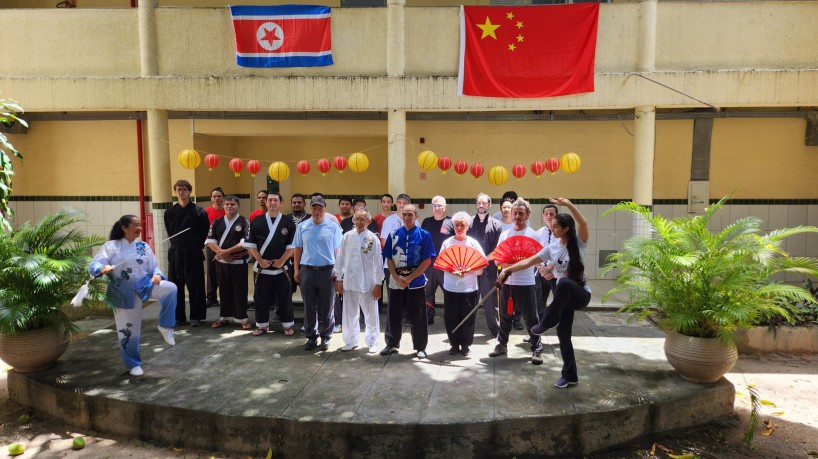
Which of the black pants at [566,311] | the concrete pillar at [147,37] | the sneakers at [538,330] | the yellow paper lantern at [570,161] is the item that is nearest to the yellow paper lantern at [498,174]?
the yellow paper lantern at [570,161]

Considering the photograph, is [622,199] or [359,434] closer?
[359,434]

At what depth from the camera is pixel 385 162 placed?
12633 millimetres

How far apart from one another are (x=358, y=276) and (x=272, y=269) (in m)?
1.32

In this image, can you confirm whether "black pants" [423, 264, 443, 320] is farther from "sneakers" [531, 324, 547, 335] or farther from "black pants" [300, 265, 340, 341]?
"sneakers" [531, 324, 547, 335]

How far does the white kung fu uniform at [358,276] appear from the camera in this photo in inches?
271

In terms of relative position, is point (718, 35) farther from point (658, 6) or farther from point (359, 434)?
point (359, 434)

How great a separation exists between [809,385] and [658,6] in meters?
5.74

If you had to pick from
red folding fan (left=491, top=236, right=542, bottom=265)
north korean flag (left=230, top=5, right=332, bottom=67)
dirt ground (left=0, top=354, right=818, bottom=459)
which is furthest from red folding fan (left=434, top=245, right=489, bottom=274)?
north korean flag (left=230, top=5, right=332, bottom=67)

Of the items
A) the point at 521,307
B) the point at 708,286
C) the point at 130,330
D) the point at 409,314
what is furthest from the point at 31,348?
the point at 708,286

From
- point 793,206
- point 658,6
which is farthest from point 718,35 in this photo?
point 793,206

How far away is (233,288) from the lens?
25.8ft

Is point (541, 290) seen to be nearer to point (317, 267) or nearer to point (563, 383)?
point (563, 383)

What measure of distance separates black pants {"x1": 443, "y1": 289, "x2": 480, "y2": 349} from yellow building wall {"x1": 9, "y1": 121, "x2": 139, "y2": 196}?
7.79 meters

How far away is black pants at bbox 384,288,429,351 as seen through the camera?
671 cm
